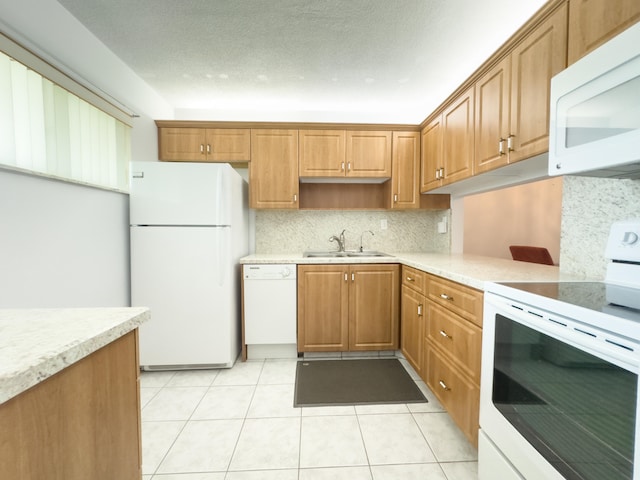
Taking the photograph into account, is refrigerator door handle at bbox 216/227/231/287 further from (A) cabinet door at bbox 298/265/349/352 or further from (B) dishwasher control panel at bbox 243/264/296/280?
(A) cabinet door at bbox 298/265/349/352

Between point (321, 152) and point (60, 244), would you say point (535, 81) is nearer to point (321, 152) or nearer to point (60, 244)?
point (321, 152)

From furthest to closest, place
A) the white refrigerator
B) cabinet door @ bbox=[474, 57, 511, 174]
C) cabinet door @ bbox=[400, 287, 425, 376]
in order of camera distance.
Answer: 1. the white refrigerator
2. cabinet door @ bbox=[400, 287, 425, 376]
3. cabinet door @ bbox=[474, 57, 511, 174]

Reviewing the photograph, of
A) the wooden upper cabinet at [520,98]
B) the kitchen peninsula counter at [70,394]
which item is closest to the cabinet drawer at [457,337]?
the wooden upper cabinet at [520,98]

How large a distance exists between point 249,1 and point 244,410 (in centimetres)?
249

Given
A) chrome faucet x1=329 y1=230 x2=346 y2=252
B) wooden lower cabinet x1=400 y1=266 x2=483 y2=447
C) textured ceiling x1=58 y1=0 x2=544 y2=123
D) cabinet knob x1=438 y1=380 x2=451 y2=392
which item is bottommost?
cabinet knob x1=438 y1=380 x2=451 y2=392

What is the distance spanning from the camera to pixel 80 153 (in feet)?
5.81

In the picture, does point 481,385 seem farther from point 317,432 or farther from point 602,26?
point 602,26

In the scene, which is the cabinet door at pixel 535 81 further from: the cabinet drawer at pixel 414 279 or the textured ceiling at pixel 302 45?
the cabinet drawer at pixel 414 279

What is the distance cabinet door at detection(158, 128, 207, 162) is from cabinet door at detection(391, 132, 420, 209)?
1862 millimetres

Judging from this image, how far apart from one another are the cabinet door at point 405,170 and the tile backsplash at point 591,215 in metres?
1.34

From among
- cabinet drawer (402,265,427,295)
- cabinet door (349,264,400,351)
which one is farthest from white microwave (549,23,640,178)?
cabinet door (349,264,400,351)

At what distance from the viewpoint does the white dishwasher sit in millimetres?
2498

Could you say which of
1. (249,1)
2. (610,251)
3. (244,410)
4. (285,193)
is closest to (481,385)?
(610,251)

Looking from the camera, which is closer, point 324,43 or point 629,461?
point 629,461
